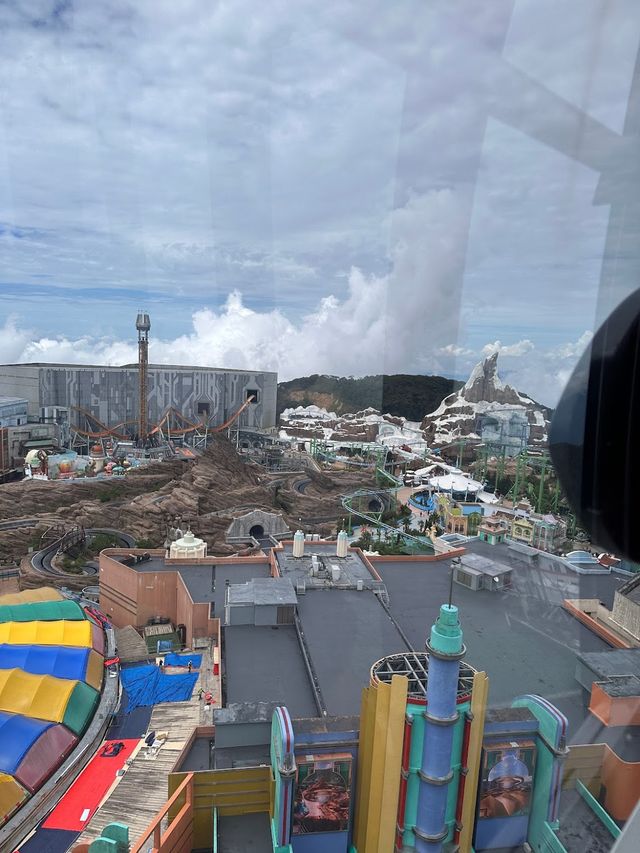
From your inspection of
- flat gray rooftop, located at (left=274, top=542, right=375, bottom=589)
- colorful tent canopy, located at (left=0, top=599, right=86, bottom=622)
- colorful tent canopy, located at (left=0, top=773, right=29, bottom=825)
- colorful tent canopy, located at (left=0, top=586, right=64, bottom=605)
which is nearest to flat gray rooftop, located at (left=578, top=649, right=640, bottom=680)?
flat gray rooftop, located at (left=274, top=542, right=375, bottom=589)

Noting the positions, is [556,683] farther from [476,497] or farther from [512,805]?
[476,497]

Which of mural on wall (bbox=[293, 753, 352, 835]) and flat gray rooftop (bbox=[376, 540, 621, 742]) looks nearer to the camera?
mural on wall (bbox=[293, 753, 352, 835])

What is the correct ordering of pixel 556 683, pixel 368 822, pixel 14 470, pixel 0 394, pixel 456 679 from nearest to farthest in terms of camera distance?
pixel 456 679 < pixel 368 822 < pixel 556 683 < pixel 14 470 < pixel 0 394

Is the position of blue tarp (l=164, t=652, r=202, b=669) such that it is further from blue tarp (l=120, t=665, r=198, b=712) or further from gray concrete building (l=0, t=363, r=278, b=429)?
gray concrete building (l=0, t=363, r=278, b=429)

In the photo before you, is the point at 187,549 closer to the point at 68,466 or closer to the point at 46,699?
the point at 46,699

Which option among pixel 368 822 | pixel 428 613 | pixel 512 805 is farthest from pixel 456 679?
pixel 428 613

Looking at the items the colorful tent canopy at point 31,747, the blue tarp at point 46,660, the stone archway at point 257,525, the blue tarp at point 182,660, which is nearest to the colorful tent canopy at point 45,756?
the colorful tent canopy at point 31,747
